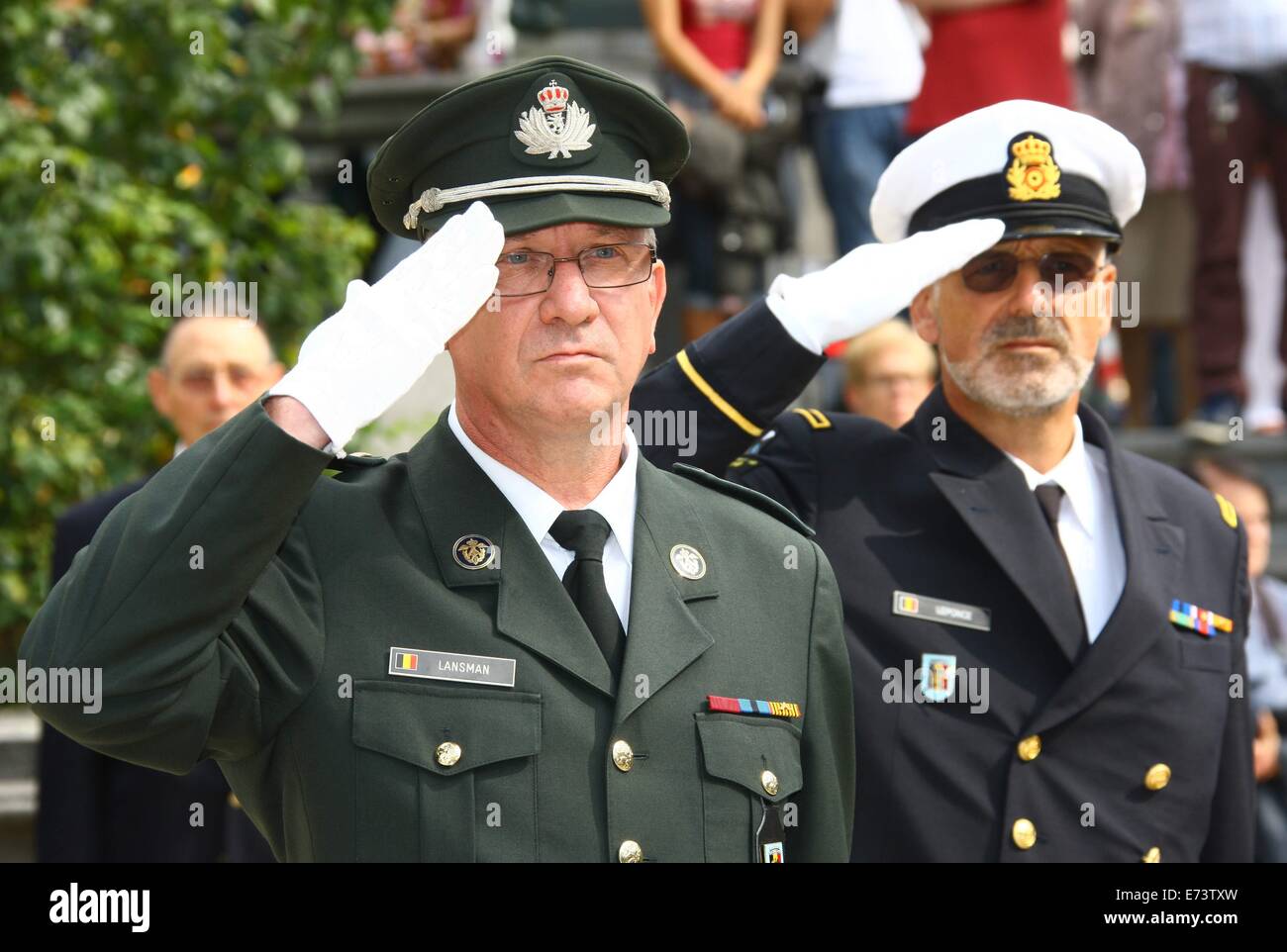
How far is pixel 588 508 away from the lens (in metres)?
2.58

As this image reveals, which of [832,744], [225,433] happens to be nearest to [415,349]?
[225,433]

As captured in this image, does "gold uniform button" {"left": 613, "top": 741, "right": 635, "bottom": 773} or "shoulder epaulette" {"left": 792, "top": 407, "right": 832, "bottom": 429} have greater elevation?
"shoulder epaulette" {"left": 792, "top": 407, "right": 832, "bottom": 429}

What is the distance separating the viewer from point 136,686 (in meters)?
2.17

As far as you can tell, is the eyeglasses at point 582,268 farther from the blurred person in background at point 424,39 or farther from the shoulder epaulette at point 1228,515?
the blurred person in background at point 424,39

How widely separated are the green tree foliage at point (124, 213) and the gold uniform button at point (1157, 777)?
4.00 metres

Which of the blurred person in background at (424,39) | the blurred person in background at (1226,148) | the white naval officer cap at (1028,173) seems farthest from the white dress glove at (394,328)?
the blurred person in background at (424,39)

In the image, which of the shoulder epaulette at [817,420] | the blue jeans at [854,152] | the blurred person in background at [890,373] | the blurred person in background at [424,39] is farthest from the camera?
the blurred person in background at [424,39]

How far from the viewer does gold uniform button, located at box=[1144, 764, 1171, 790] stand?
3250 millimetres

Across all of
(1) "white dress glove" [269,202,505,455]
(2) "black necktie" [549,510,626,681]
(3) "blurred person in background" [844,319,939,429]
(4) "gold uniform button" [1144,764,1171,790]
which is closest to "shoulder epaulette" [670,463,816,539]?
(2) "black necktie" [549,510,626,681]

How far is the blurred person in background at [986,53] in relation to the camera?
20.0 feet

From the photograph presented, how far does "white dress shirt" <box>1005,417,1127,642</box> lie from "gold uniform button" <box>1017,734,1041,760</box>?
0.93 ft

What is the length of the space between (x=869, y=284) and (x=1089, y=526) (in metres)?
0.64

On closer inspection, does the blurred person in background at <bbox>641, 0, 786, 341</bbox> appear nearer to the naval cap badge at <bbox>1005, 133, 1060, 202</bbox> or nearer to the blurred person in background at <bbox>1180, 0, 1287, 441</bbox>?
the blurred person in background at <bbox>1180, 0, 1287, 441</bbox>
